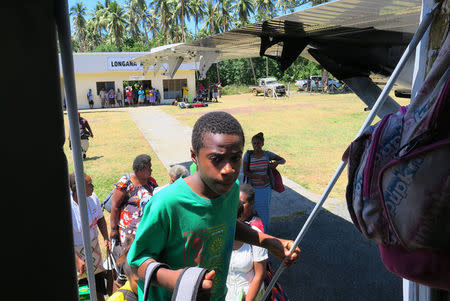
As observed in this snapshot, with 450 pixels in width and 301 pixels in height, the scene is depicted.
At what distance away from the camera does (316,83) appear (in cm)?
3600

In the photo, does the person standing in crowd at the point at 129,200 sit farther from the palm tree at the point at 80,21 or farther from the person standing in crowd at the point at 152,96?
the palm tree at the point at 80,21

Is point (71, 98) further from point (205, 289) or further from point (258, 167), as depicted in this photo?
point (258, 167)

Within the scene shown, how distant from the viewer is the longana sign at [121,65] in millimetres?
28547

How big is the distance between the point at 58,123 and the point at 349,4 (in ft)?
9.50

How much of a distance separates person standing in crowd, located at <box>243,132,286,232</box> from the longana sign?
25.6 metres

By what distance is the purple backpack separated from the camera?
66 cm

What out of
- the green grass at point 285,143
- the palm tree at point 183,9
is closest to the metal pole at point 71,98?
the green grass at point 285,143

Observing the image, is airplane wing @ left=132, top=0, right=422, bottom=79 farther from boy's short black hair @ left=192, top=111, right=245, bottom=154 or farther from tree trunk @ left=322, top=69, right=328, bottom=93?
tree trunk @ left=322, top=69, right=328, bottom=93

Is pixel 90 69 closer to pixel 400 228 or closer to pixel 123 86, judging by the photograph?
pixel 123 86

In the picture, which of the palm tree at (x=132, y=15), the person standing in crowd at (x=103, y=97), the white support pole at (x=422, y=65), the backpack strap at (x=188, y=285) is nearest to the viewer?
the backpack strap at (x=188, y=285)

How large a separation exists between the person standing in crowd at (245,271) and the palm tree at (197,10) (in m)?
51.7

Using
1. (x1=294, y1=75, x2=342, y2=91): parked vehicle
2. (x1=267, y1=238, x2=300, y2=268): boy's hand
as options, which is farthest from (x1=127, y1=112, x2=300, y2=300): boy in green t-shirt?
(x1=294, y1=75, x2=342, y2=91): parked vehicle

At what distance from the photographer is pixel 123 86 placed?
30797 mm

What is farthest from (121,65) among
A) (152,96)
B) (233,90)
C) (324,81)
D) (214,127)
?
(214,127)
